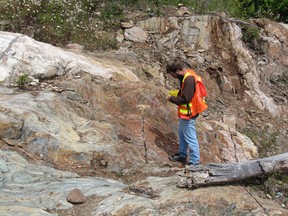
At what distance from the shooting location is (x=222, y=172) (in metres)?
4.65

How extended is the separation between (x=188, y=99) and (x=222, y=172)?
136 centimetres

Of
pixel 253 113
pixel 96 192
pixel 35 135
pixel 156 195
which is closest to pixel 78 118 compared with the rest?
pixel 35 135

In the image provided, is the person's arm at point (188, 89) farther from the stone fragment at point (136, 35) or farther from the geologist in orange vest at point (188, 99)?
the stone fragment at point (136, 35)

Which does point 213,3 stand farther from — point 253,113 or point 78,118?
point 78,118

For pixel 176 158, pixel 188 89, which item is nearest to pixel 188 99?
pixel 188 89

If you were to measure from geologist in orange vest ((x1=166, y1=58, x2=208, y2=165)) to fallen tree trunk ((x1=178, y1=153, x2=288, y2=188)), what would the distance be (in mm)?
1152

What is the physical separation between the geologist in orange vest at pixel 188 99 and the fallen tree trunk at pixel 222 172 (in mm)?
1152

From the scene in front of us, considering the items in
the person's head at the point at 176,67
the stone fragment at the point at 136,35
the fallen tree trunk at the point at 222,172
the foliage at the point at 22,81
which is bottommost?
the fallen tree trunk at the point at 222,172

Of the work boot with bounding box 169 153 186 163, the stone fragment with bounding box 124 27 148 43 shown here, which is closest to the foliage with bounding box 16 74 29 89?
the work boot with bounding box 169 153 186 163

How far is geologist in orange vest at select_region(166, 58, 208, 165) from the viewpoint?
563cm

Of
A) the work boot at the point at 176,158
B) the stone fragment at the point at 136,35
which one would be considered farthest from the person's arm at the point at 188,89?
the stone fragment at the point at 136,35

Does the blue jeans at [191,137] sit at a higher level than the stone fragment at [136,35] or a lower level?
lower

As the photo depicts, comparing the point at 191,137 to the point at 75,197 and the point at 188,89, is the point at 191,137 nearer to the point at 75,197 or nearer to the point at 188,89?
the point at 188,89

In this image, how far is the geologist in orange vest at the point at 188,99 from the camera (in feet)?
18.5
